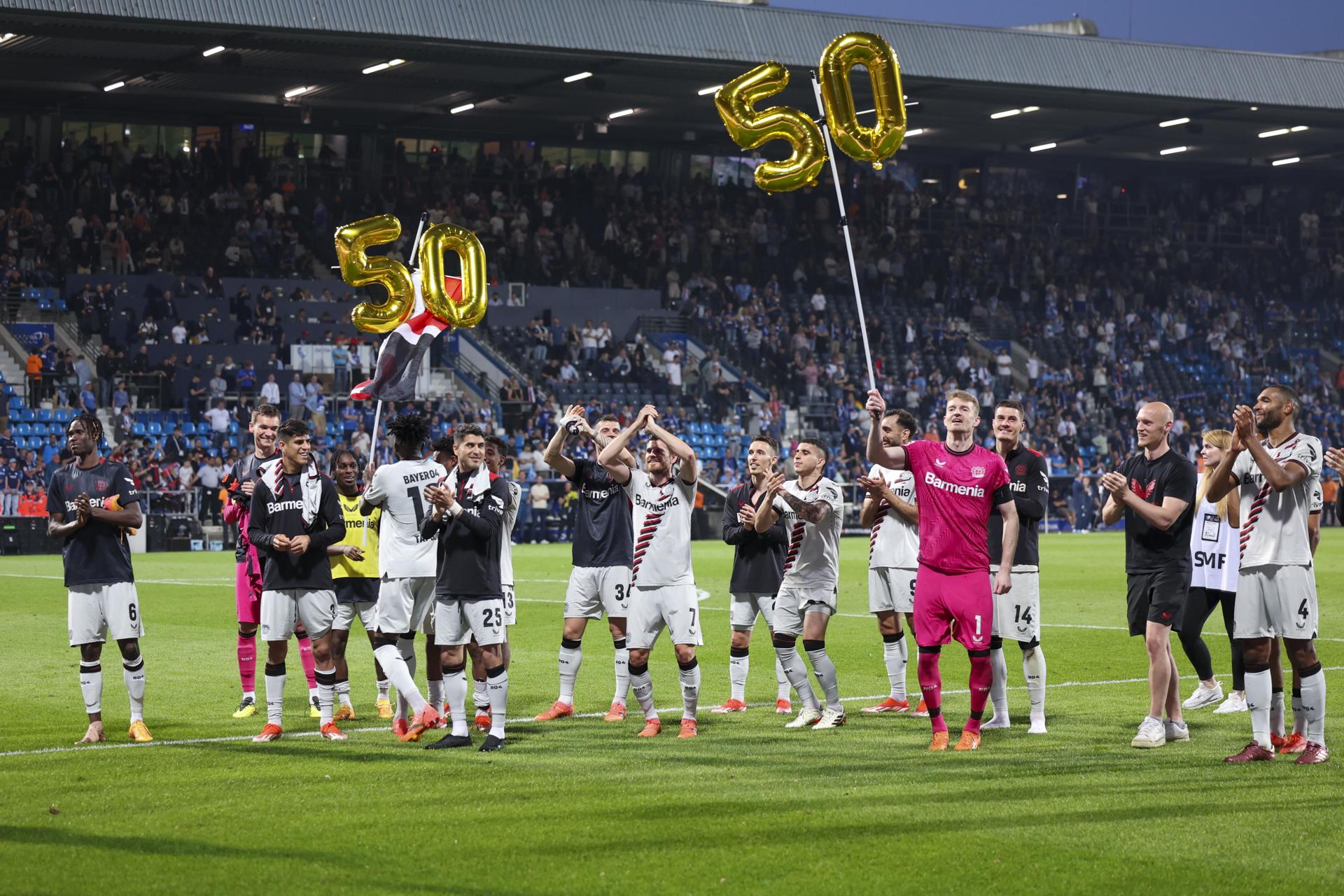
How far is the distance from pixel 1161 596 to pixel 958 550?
1342 millimetres

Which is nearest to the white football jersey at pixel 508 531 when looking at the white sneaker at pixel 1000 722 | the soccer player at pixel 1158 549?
the white sneaker at pixel 1000 722

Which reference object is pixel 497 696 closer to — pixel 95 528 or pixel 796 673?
pixel 796 673

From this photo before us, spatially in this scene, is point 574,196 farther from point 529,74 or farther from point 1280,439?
point 1280,439

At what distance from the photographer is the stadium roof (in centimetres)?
3675

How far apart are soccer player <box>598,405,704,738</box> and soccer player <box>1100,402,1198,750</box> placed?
2864 mm

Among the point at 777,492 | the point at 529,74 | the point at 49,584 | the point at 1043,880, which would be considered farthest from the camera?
the point at 529,74

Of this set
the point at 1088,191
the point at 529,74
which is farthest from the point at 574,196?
the point at 1088,191

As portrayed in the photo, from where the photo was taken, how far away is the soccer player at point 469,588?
34.8ft

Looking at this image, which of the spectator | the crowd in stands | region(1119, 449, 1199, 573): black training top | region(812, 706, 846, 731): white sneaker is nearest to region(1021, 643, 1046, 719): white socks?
region(1119, 449, 1199, 573): black training top

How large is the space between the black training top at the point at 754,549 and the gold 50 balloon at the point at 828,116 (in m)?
2.47

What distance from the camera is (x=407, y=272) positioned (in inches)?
685

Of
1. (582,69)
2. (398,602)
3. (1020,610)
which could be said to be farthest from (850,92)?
(582,69)

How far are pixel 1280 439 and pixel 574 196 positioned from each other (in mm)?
40773

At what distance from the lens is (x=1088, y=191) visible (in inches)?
2318
